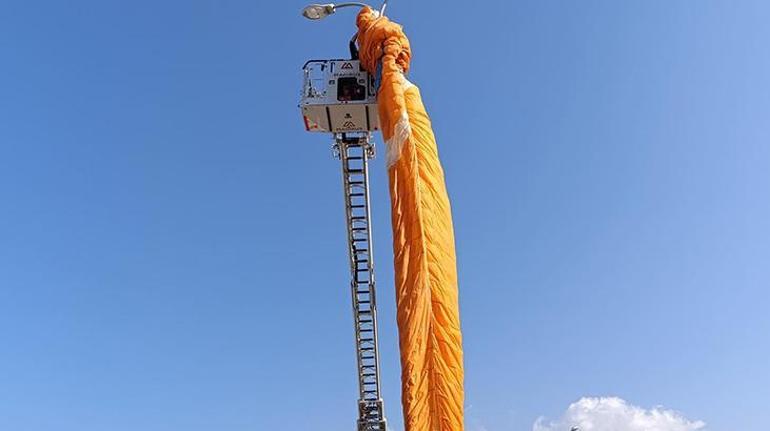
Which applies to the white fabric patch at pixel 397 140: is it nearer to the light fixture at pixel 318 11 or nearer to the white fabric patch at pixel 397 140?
the white fabric patch at pixel 397 140

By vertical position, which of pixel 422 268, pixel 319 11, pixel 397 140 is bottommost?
pixel 422 268

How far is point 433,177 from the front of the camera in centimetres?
1091

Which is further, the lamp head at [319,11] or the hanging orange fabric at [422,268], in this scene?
the lamp head at [319,11]

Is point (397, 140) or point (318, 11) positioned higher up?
point (318, 11)

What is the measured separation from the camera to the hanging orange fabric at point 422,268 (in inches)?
367

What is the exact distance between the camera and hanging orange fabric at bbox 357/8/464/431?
9.32 meters

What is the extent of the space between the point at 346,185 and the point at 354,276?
9.03 ft

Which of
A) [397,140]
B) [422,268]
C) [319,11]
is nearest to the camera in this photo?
[422,268]

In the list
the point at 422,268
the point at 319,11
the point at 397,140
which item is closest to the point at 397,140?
the point at 397,140

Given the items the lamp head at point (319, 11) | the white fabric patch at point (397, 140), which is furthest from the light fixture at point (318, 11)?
the white fabric patch at point (397, 140)

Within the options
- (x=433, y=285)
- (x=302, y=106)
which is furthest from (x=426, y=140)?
(x=302, y=106)

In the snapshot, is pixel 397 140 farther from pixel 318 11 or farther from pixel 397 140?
pixel 318 11

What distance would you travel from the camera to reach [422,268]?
32.8 ft

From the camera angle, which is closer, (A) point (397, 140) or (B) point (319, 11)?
(A) point (397, 140)
